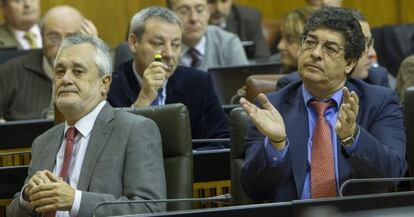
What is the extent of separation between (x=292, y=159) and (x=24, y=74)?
2.54 m

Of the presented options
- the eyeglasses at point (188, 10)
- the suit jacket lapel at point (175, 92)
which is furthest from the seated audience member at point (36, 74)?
the suit jacket lapel at point (175, 92)

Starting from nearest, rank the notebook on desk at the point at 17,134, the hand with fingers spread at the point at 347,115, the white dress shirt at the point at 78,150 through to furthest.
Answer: the hand with fingers spread at the point at 347,115 → the white dress shirt at the point at 78,150 → the notebook on desk at the point at 17,134

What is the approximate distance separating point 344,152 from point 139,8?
502 centimetres

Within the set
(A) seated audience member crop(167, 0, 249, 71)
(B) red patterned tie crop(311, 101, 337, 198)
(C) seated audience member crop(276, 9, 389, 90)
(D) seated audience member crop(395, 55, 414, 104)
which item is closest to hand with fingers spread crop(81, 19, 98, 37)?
A: (A) seated audience member crop(167, 0, 249, 71)

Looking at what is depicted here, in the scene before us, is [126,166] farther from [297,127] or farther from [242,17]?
[242,17]

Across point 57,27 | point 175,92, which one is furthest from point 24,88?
point 175,92

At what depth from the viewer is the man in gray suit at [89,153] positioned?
334 cm

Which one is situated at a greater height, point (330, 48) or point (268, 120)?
point (330, 48)

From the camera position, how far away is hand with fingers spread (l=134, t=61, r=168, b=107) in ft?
14.6

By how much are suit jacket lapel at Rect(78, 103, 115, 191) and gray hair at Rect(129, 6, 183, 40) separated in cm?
123

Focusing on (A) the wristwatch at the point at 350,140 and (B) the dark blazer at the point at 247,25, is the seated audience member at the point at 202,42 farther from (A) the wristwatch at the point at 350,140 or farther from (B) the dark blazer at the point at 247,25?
(A) the wristwatch at the point at 350,140

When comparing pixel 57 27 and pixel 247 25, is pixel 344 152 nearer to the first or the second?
pixel 57 27

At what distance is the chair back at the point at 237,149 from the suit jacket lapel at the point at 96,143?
Answer: 1.45ft

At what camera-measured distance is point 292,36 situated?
5.55 meters
